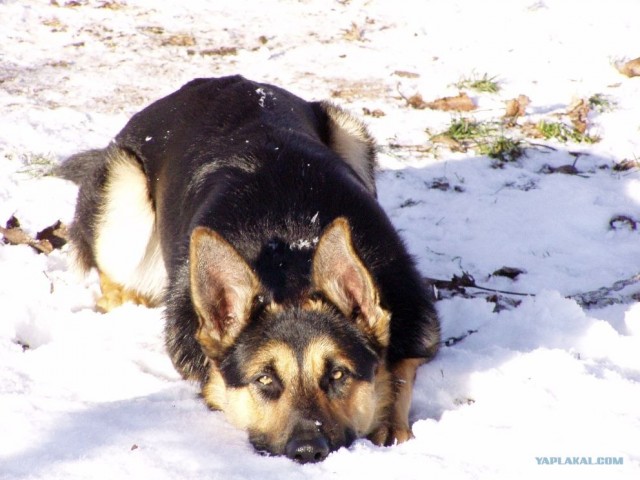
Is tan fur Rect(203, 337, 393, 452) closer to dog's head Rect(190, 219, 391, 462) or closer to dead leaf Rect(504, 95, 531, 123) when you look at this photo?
dog's head Rect(190, 219, 391, 462)

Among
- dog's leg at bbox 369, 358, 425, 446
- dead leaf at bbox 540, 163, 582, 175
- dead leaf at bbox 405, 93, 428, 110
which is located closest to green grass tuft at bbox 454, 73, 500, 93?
dead leaf at bbox 405, 93, 428, 110

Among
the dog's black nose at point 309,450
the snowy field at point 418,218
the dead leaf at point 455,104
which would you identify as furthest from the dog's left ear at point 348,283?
the dead leaf at point 455,104

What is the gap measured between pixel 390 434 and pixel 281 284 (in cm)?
95

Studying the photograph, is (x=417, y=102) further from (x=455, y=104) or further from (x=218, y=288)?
(x=218, y=288)

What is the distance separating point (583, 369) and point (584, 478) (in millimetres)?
1073

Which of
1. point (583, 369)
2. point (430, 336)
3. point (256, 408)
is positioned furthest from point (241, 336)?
point (583, 369)

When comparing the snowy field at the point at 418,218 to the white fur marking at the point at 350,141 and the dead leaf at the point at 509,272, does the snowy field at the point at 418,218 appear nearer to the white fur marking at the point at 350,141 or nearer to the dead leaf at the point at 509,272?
the dead leaf at the point at 509,272

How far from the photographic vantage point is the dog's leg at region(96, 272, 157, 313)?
5992 mm

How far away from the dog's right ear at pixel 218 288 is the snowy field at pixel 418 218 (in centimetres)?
43

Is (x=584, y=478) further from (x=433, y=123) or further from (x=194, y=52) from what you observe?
(x=194, y=52)

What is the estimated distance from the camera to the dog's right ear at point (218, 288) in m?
3.97

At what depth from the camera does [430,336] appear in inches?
183

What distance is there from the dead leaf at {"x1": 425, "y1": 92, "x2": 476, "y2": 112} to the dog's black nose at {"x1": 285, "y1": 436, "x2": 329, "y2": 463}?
218 inches

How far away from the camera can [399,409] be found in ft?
14.4
